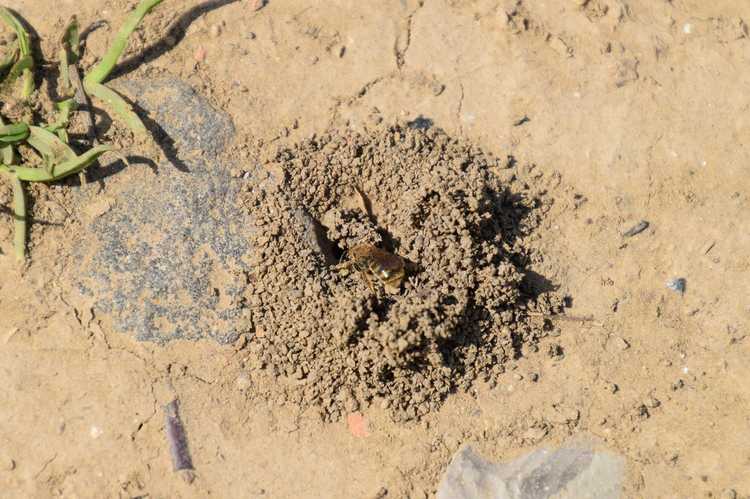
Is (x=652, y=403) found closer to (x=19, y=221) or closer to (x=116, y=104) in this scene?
(x=116, y=104)

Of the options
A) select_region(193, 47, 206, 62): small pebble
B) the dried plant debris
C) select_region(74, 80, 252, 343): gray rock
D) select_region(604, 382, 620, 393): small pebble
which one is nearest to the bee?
the dried plant debris

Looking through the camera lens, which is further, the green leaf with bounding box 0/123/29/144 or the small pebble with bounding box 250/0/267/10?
the small pebble with bounding box 250/0/267/10

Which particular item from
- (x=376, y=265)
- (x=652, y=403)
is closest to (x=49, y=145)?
(x=376, y=265)

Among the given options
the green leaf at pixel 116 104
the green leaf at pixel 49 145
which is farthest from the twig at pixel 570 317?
the green leaf at pixel 49 145

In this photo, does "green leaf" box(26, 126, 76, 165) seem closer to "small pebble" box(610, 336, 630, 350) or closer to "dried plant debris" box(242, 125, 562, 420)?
"dried plant debris" box(242, 125, 562, 420)

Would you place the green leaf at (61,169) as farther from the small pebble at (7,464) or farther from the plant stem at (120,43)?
the small pebble at (7,464)

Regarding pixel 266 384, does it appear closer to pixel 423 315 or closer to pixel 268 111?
pixel 423 315
